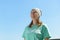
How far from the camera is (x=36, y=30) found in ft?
8.87

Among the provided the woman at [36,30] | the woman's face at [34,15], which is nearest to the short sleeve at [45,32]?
the woman at [36,30]

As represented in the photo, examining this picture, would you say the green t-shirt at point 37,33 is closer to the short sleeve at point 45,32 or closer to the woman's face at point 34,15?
the short sleeve at point 45,32

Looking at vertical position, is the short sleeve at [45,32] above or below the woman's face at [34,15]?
below

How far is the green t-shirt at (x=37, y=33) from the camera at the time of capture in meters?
2.67

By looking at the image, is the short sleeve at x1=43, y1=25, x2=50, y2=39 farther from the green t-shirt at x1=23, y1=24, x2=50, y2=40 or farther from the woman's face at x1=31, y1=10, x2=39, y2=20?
the woman's face at x1=31, y1=10, x2=39, y2=20

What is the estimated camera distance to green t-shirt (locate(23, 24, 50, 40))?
2.67 m

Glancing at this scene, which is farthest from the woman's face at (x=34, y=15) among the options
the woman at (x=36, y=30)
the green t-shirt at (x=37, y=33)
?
the green t-shirt at (x=37, y=33)

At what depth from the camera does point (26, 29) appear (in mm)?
2834

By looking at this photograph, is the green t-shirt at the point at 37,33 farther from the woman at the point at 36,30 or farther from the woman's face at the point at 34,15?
the woman's face at the point at 34,15

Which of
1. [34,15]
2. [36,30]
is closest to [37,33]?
[36,30]

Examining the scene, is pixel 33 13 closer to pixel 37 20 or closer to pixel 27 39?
pixel 37 20

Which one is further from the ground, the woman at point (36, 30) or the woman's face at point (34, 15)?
the woman's face at point (34, 15)

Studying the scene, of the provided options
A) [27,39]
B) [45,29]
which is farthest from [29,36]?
[45,29]

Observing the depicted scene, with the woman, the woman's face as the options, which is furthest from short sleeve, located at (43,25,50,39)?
the woman's face
